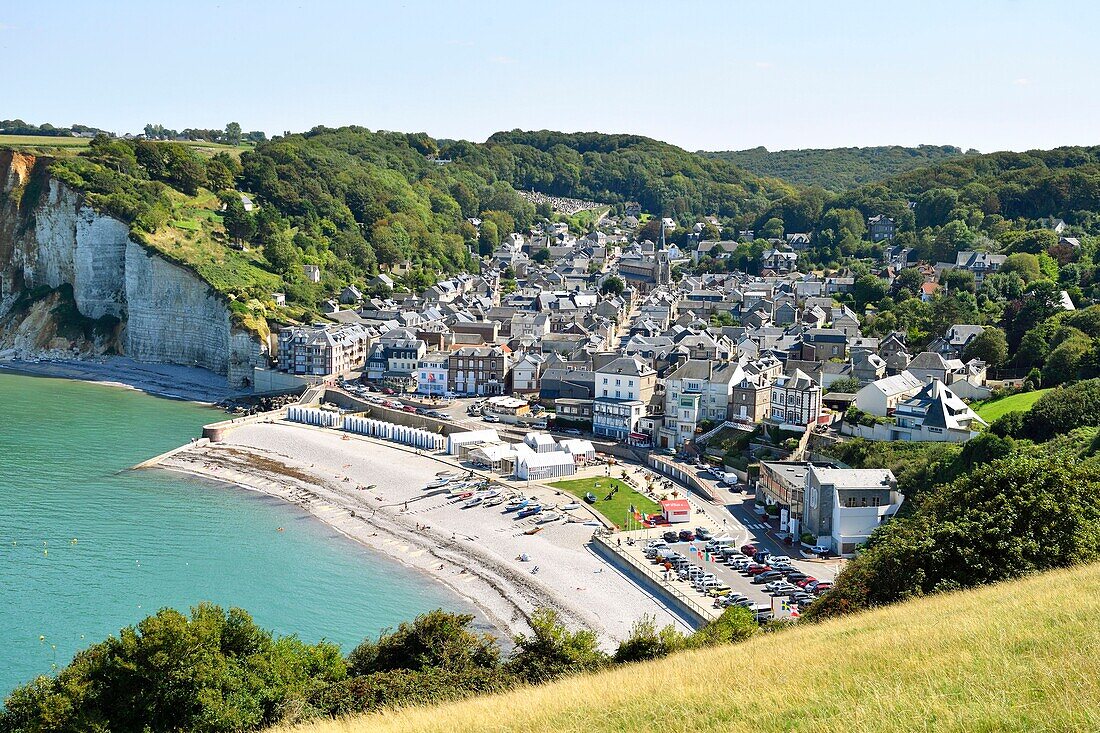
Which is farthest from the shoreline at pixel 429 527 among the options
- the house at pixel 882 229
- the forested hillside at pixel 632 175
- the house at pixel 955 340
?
the forested hillside at pixel 632 175

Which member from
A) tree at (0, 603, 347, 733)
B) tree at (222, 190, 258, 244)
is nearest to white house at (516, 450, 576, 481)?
tree at (0, 603, 347, 733)

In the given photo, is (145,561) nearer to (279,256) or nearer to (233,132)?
(279,256)

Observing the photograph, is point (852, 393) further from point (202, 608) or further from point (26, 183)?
point (26, 183)

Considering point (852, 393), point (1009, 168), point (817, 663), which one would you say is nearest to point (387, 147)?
point (1009, 168)

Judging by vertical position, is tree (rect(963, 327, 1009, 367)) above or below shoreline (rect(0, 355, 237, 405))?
above

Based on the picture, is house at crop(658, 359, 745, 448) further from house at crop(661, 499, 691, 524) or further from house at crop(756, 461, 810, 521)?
house at crop(661, 499, 691, 524)

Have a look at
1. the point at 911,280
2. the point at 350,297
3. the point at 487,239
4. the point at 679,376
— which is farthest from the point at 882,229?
the point at 679,376

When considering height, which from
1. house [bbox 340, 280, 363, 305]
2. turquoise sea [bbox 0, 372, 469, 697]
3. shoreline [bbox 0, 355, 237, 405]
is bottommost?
turquoise sea [bbox 0, 372, 469, 697]

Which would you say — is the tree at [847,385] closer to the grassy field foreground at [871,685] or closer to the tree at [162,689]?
the grassy field foreground at [871,685]
